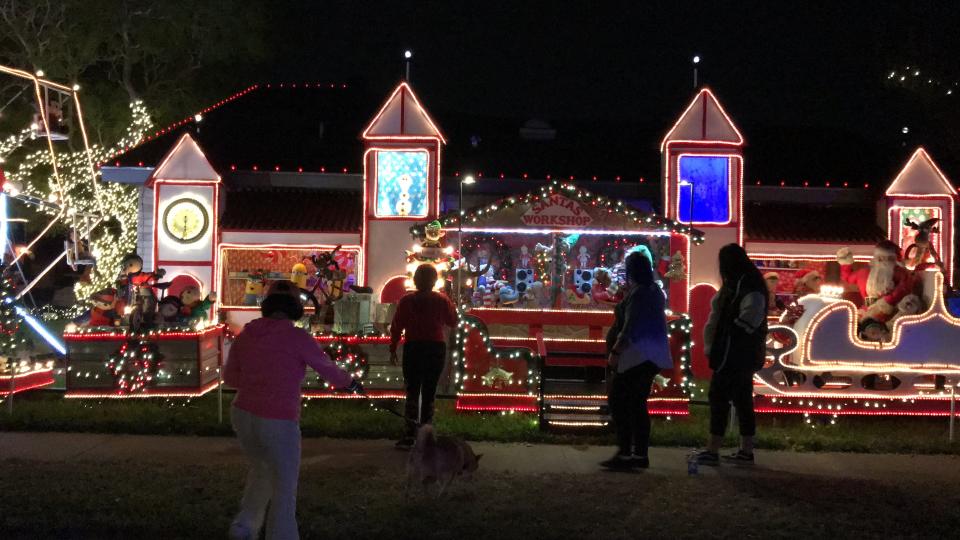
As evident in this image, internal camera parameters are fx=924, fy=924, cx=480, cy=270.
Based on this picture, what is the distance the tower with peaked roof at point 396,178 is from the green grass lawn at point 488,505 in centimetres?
751

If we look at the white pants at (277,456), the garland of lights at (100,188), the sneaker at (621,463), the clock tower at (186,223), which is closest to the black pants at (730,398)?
the sneaker at (621,463)

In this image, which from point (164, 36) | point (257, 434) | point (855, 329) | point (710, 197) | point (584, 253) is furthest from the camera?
point (164, 36)

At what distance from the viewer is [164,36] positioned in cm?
2261

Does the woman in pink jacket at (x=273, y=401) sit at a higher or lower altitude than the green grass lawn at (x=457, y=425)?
higher

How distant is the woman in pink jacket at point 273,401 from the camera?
17.4 feet

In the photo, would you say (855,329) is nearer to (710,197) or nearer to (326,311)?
(710,197)

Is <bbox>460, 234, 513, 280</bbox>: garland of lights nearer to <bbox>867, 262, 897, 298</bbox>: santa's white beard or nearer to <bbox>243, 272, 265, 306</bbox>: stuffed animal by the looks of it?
<bbox>243, 272, 265, 306</bbox>: stuffed animal

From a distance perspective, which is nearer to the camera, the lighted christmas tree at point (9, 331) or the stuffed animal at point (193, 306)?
the lighted christmas tree at point (9, 331)

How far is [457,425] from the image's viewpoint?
10109mm

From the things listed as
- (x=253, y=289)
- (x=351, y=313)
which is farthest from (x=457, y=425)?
(x=253, y=289)

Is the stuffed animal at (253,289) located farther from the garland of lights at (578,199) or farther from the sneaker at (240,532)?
the sneaker at (240,532)

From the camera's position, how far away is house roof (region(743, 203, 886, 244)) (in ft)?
50.8

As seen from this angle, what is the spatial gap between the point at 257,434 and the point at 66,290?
99.4ft

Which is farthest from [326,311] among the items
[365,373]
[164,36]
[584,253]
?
[164,36]
